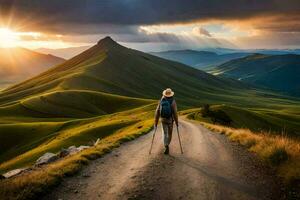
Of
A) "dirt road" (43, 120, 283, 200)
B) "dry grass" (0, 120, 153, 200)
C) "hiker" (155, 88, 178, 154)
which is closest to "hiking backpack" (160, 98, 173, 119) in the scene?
"hiker" (155, 88, 178, 154)

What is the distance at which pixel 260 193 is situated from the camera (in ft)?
46.5

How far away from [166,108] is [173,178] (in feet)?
21.1

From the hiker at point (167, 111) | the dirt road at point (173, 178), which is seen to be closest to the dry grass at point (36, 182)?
the dirt road at point (173, 178)


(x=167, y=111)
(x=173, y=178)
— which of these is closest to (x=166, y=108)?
(x=167, y=111)

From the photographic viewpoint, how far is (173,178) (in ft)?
52.0

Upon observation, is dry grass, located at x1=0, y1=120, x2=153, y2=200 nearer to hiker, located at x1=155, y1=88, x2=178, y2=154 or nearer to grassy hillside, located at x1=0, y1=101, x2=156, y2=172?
hiker, located at x1=155, y1=88, x2=178, y2=154

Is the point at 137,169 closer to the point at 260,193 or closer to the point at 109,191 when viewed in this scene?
the point at 109,191

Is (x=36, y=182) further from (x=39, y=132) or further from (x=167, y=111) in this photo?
(x=39, y=132)

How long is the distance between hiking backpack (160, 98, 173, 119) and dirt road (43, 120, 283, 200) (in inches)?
85.9

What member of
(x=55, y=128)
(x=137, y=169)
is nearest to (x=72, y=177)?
(x=137, y=169)

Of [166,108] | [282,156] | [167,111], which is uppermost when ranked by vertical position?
[166,108]

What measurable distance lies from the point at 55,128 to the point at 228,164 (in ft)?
225

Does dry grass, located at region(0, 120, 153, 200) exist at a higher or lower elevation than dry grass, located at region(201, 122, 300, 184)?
higher

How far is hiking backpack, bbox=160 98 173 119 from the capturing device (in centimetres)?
2169
